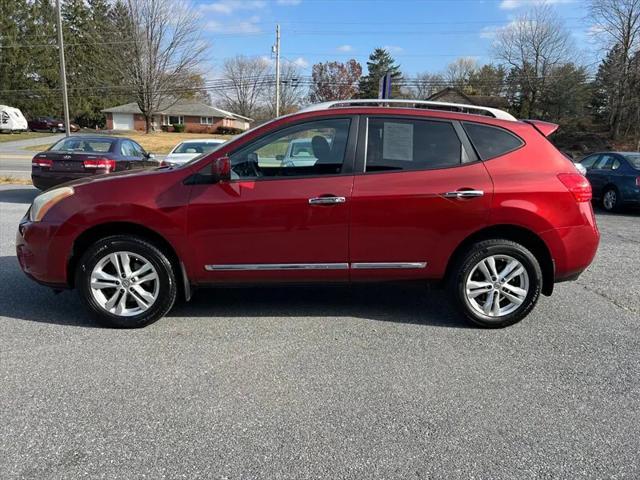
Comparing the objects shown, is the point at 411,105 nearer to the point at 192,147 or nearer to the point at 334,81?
the point at 192,147

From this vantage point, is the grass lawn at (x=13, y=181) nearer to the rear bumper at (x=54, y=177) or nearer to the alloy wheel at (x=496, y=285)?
the rear bumper at (x=54, y=177)

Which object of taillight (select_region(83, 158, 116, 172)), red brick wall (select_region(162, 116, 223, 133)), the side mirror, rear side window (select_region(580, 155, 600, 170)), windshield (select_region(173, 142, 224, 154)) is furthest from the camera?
red brick wall (select_region(162, 116, 223, 133))

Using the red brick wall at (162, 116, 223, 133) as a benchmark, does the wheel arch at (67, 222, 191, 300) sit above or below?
below

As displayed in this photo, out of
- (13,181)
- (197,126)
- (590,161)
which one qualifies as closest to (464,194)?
(590,161)

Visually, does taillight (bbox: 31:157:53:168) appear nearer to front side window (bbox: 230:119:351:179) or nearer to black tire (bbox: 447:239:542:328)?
front side window (bbox: 230:119:351:179)

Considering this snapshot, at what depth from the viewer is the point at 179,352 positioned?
3686 millimetres

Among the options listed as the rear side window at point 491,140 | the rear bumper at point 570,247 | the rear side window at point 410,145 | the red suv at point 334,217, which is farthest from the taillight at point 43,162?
the rear bumper at point 570,247

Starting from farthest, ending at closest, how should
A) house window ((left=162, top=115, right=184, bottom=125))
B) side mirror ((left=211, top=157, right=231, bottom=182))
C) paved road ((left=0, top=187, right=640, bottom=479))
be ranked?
house window ((left=162, top=115, right=184, bottom=125))
side mirror ((left=211, top=157, right=231, bottom=182))
paved road ((left=0, top=187, right=640, bottom=479))

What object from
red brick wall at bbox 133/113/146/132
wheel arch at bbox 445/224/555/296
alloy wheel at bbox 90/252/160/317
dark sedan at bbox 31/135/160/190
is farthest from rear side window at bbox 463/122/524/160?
red brick wall at bbox 133/113/146/132

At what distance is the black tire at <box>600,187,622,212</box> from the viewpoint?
11.4m

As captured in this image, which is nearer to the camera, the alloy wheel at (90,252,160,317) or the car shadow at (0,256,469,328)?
the alloy wheel at (90,252,160,317)

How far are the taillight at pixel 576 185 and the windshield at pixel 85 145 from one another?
9.55 metres

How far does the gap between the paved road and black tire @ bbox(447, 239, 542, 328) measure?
0.11m

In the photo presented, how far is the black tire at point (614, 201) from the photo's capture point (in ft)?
37.3
